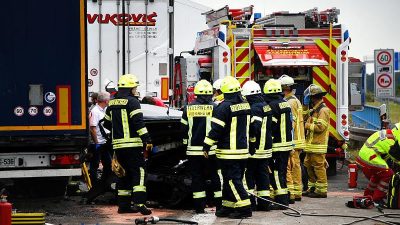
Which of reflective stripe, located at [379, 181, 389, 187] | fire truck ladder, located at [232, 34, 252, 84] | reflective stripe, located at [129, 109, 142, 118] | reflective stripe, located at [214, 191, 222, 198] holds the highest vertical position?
fire truck ladder, located at [232, 34, 252, 84]

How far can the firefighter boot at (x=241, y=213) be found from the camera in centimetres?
1296

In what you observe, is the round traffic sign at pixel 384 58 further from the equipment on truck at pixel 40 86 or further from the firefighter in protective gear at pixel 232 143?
the equipment on truck at pixel 40 86

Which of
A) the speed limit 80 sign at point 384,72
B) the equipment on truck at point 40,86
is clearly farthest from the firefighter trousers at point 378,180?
the speed limit 80 sign at point 384,72

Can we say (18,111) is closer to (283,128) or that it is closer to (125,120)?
(125,120)

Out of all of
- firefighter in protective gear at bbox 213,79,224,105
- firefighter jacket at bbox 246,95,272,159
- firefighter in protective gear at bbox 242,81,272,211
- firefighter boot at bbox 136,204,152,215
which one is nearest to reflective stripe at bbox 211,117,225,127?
firefighter jacket at bbox 246,95,272,159

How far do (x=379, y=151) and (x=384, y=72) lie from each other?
9014 millimetres

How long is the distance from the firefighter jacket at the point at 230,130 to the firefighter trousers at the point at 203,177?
1.68 feet

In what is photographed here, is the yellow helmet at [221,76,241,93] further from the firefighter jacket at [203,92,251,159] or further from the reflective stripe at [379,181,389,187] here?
the reflective stripe at [379,181,389,187]

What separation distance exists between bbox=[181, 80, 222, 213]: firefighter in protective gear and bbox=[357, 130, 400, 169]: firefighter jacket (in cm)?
237

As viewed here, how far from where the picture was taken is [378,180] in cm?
1447

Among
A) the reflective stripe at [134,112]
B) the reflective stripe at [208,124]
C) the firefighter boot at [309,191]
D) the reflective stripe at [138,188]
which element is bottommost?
the firefighter boot at [309,191]

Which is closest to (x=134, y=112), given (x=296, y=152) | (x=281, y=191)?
(x=281, y=191)

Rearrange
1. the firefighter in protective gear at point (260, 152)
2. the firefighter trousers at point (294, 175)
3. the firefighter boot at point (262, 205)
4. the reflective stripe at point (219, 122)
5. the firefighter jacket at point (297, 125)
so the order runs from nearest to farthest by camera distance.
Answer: the reflective stripe at point (219, 122) < the firefighter in protective gear at point (260, 152) < the firefighter boot at point (262, 205) < the firefighter trousers at point (294, 175) < the firefighter jacket at point (297, 125)

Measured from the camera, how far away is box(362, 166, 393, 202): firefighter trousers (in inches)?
560
